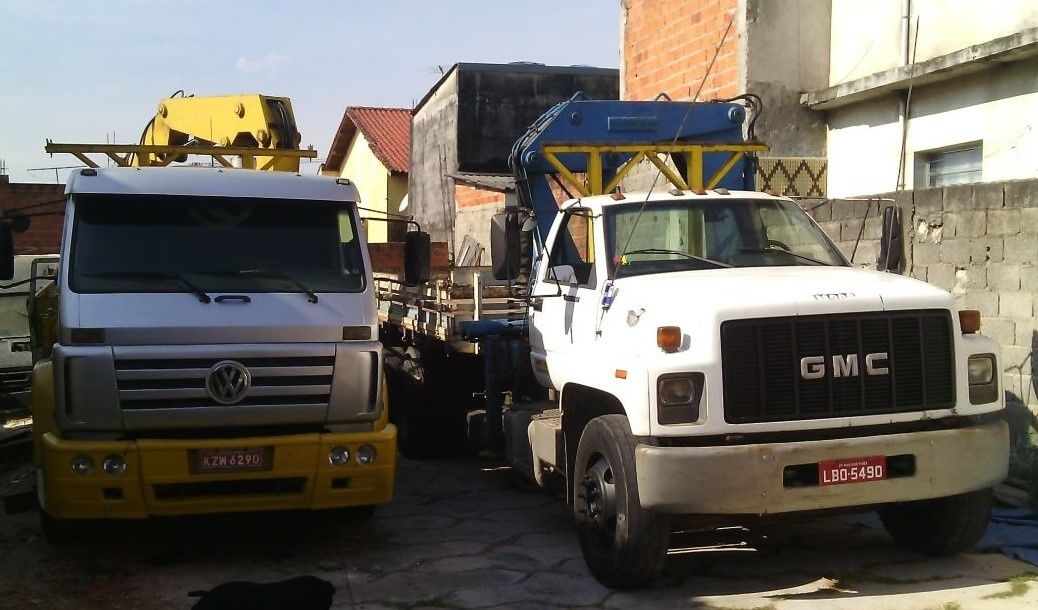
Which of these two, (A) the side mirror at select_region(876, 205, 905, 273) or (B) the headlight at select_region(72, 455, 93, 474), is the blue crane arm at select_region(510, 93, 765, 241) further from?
(B) the headlight at select_region(72, 455, 93, 474)

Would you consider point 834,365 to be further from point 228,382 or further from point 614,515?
point 228,382

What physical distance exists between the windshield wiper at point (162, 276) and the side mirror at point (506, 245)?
1990 mm

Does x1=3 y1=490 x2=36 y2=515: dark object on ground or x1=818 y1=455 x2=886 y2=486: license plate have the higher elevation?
x1=818 y1=455 x2=886 y2=486: license plate

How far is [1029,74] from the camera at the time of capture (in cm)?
880

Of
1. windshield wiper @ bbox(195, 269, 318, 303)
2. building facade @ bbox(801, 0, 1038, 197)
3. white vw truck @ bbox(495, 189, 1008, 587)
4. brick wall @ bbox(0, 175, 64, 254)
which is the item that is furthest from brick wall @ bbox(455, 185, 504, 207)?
white vw truck @ bbox(495, 189, 1008, 587)

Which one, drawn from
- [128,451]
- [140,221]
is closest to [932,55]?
[140,221]

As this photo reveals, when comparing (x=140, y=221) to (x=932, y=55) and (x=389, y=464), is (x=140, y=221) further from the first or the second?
(x=932, y=55)

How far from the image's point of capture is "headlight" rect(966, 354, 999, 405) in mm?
5820

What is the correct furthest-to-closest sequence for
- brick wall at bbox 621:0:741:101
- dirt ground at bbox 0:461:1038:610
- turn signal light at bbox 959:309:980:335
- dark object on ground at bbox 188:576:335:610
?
brick wall at bbox 621:0:741:101 → turn signal light at bbox 959:309:980:335 → dirt ground at bbox 0:461:1038:610 → dark object on ground at bbox 188:576:335:610

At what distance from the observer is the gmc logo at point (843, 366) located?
5.52 meters

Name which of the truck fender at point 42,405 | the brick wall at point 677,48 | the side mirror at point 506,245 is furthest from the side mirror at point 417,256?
the brick wall at point 677,48

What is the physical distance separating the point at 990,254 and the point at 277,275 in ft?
16.8

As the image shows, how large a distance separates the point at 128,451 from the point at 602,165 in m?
4.26

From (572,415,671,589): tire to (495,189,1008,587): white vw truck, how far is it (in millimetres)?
11
